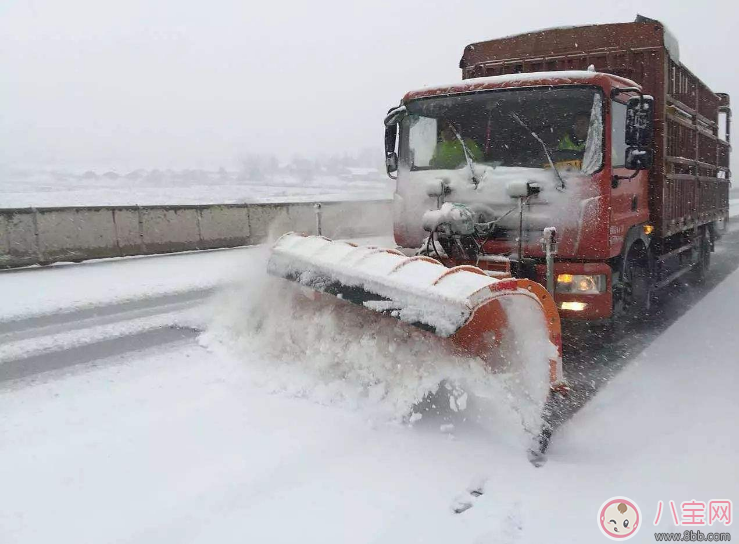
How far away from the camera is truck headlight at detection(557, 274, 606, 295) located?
5258 mm

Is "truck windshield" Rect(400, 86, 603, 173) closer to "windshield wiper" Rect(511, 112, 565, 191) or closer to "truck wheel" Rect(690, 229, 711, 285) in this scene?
"windshield wiper" Rect(511, 112, 565, 191)

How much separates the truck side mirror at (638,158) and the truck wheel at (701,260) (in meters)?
5.78

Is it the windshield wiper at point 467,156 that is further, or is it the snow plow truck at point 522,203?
the windshield wiper at point 467,156

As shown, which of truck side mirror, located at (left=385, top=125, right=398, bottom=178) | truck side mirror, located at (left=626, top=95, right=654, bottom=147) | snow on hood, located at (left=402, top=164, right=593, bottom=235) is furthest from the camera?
truck side mirror, located at (left=385, top=125, right=398, bottom=178)

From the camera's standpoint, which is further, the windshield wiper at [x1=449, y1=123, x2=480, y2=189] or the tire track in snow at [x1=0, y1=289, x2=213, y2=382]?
the tire track in snow at [x1=0, y1=289, x2=213, y2=382]

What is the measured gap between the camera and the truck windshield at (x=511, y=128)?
205 inches

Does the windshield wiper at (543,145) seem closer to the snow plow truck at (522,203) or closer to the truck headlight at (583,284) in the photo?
the snow plow truck at (522,203)

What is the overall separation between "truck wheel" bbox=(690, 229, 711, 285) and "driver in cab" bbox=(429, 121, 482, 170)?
6546mm

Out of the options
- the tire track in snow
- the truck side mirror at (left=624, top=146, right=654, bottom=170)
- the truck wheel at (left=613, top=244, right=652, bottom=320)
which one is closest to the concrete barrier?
the tire track in snow

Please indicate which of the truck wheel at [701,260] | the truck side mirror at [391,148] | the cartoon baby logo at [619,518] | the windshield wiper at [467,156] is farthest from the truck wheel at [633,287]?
the truck wheel at [701,260]

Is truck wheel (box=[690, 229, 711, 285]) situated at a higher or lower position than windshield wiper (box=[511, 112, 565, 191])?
lower

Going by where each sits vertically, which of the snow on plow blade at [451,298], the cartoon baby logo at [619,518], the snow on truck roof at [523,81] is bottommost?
the cartoon baby logo at [619,518]

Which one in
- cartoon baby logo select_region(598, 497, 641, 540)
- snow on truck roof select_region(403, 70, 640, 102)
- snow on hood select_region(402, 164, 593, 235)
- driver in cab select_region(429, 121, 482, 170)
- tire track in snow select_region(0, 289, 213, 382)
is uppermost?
snow on truck roof select_region(403, 70, 640, 102)

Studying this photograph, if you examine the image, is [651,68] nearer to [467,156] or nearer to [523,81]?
[523,81]
